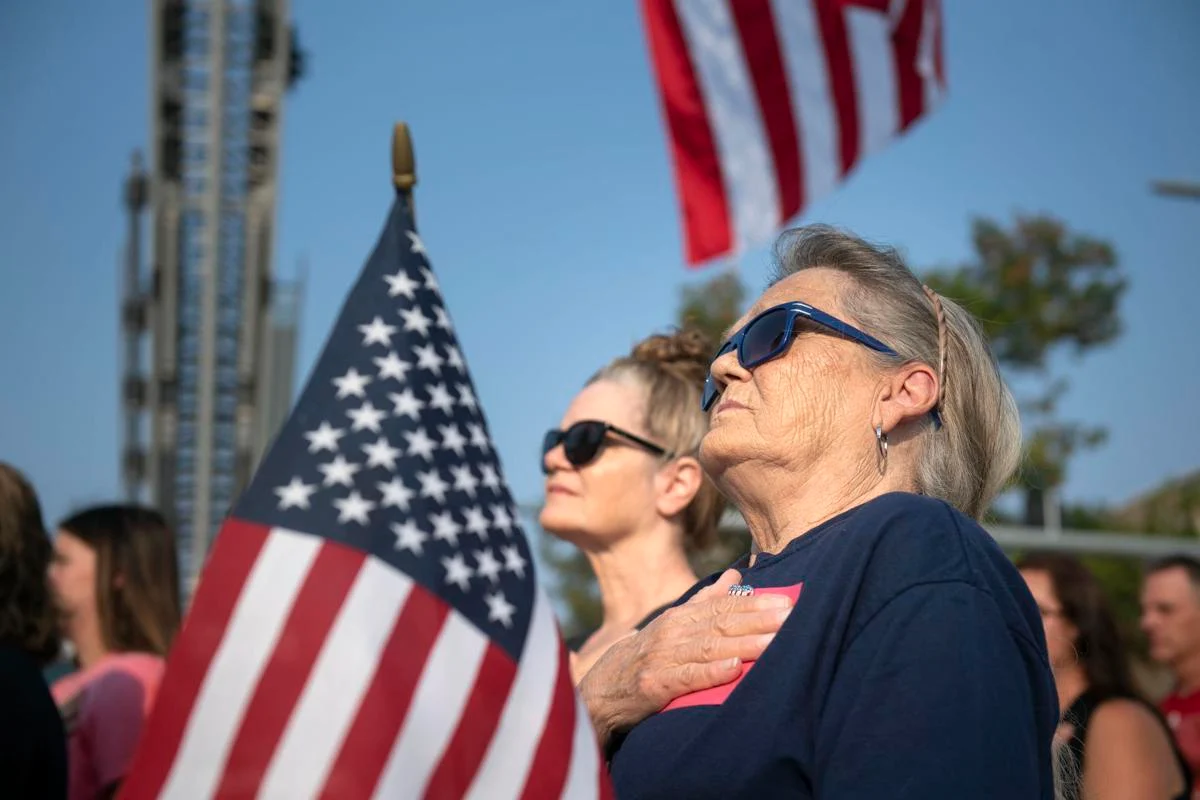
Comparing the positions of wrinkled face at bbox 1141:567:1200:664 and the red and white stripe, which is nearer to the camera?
the red and white stripe

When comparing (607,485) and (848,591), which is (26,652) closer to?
(607,485)

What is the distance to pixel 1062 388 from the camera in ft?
101

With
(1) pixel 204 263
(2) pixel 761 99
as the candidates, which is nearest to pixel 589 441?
(2) pixel 761 99

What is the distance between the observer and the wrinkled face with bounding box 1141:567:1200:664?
5.00m

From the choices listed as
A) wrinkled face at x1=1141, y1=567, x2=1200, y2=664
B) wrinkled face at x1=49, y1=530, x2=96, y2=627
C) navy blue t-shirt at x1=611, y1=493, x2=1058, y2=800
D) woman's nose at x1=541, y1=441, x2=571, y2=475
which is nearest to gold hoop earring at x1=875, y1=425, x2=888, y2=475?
navy blue t-shirt at x1=611, y1=493, x2=1058, y2=800

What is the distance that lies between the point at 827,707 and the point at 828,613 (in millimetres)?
134

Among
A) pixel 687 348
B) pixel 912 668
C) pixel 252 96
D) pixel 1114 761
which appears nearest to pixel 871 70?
pixel 687 348

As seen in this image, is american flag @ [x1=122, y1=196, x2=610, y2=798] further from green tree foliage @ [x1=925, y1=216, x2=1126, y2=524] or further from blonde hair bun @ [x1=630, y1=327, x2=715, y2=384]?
green tree foliage @ [x1=925, y1=216, x2=1126, y2=524]

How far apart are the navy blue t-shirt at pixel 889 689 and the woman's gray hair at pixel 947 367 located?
0.37m

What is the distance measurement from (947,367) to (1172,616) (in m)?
3.28

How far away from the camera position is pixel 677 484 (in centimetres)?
400

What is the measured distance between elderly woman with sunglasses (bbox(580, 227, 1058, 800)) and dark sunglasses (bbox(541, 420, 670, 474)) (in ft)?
4.62

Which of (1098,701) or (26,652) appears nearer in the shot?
(26,652)

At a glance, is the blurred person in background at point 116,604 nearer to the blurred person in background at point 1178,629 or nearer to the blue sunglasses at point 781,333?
the blue sunglasses at point 781,333
